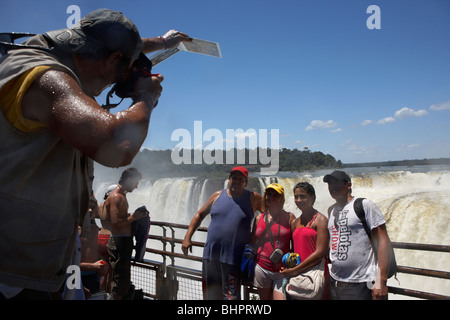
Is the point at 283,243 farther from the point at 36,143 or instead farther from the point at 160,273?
the point at 36,143

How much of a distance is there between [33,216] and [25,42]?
0.59m

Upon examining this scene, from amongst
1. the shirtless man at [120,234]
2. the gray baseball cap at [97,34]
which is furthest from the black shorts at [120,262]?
the gray baseball cap at [97,34]

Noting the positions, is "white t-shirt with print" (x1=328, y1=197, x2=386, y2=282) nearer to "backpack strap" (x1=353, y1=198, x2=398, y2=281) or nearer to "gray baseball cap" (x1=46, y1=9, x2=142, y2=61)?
"backpack strap" (x1=353, y1=198, x2=398, y2=281)

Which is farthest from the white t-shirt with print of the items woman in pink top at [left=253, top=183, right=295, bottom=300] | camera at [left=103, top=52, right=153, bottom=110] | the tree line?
the tree line

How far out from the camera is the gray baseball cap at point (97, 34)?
1070 millimetres

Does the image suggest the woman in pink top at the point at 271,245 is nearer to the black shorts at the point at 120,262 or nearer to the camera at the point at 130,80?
the black shorts at the point at 120,262

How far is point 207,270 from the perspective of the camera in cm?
382

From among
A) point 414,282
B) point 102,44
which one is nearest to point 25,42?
point 102,44

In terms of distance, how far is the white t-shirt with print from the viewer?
315cm

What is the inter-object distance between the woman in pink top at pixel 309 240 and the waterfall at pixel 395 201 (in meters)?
9.56

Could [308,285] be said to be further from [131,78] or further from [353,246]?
[131,78]

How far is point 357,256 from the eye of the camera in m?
3.18

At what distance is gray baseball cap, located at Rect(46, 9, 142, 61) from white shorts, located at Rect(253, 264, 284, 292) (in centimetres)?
310

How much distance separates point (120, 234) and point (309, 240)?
2627 millimetres
